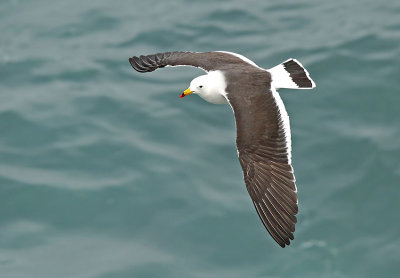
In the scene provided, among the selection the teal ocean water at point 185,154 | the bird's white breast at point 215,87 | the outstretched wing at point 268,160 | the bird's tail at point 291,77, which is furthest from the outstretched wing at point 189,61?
the teal ocean water at point 185,154

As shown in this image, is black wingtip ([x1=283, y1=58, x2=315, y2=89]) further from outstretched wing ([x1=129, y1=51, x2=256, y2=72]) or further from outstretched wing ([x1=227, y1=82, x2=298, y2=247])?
outstretched wing ([x1=129, y1=51, x2=256, y2=72])

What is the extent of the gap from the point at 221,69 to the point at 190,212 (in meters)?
Result: 2.64

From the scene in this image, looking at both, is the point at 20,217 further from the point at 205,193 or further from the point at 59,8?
the point at 59,8

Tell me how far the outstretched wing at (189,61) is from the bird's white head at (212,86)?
0.29 m

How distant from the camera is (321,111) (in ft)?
42.2

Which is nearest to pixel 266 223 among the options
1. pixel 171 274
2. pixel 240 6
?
pixel 171 274

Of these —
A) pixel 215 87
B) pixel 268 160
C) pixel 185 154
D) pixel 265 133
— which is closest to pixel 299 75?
pixel 215 87

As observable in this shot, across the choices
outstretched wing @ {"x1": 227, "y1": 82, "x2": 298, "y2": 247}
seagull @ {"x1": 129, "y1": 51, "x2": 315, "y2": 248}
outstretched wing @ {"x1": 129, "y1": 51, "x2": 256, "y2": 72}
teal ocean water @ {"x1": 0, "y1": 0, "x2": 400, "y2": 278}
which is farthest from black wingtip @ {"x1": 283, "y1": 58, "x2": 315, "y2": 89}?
teal ocean water @ {"x1": 0, "y1": 0, "x2": 400, "y2": 278}

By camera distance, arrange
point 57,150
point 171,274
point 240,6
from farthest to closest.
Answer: point 240,6, point 57,150, point 171,274

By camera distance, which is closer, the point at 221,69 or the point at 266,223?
the point at 266,223

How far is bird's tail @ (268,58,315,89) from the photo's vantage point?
9445 millimetres

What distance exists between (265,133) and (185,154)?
12.3 feet

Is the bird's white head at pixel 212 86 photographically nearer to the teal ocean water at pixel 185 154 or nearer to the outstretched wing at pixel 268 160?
the outstretched wing at pixel 268 160

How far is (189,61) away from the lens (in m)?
10.3
